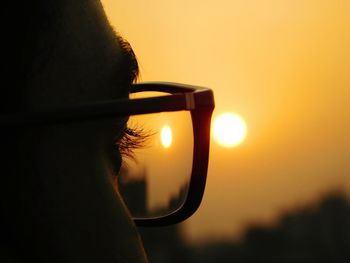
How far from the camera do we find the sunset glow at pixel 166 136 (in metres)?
0.92

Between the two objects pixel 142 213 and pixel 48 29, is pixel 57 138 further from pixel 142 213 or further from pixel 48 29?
pixel 142 213

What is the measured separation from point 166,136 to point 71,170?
15.3 inches

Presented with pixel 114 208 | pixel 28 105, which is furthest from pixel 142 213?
pixel 28 105

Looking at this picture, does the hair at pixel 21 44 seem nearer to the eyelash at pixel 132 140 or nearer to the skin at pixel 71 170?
the skin at pixel 71 170

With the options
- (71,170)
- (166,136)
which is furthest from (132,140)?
(71,170)

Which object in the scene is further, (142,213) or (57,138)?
(142,213)

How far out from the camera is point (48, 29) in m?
0.63

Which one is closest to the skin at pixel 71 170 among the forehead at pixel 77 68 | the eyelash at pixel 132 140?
the forehead at pixel 77 68

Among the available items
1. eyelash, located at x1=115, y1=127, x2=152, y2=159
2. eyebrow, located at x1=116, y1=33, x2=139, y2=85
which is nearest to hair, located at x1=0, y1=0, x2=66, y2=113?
eyebrow, located at x1=116, y1=33, x2=139, y2=85

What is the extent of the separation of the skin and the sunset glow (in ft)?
0.71

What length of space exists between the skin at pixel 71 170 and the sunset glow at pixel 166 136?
0.22 metres

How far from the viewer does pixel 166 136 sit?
1.01m

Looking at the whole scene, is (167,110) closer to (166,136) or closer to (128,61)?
(128,61)

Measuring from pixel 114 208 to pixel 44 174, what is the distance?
0.11m
